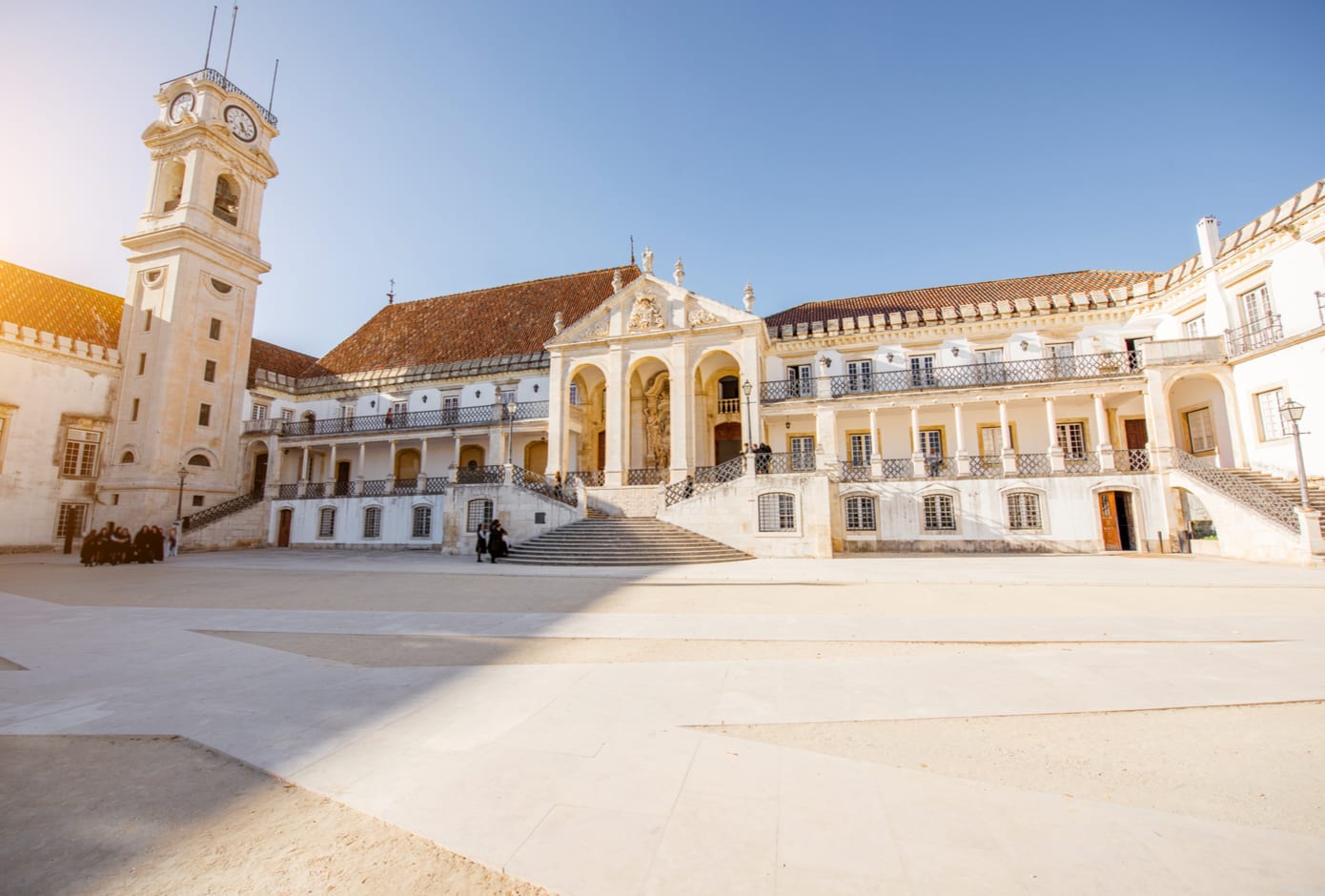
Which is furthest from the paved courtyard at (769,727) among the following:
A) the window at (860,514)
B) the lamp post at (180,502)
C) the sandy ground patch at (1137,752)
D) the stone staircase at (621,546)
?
the lamp post at (180,502)

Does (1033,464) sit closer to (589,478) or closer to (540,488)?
(589,478)

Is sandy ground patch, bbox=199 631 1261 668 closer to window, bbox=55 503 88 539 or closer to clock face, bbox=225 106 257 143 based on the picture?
window, bbox=55 503 88 539

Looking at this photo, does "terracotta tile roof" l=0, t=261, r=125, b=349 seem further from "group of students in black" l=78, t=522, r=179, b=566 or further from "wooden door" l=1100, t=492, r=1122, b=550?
"wooden door" l=1100, t=492, r=1122, b=550

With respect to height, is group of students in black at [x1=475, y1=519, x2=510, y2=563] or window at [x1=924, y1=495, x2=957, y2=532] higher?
window at [x1=924, y1=495, x2=957, y2=532]

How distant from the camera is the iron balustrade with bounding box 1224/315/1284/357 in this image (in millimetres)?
17656

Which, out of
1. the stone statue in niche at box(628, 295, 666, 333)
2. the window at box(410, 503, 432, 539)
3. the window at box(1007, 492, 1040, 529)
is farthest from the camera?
the window at box(410, 503, 432, 539)

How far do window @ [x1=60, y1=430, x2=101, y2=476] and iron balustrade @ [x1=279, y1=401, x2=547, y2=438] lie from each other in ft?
24.6

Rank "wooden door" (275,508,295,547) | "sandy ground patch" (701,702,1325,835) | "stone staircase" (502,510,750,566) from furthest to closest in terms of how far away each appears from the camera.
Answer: "wooden door" (275,508,295,547)
"stone staircase" (502,510,750,566)
"sandy ground patch" (701,702,1325,835)

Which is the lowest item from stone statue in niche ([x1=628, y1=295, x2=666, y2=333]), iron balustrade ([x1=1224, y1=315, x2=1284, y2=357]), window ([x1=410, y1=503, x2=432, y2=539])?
window ([x1=410, y1=503, x2=432, y2=539])

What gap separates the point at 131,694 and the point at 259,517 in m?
28.1

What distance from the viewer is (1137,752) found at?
11.1 feet

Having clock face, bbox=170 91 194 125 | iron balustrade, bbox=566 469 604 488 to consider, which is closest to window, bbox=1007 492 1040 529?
iron balustrade, bbox=566 469 604 488

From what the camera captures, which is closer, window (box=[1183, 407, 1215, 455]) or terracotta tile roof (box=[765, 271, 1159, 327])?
window (box=[1183, 407, 1215, 455])

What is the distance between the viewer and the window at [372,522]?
86.5 feet
